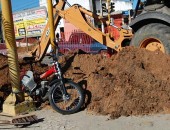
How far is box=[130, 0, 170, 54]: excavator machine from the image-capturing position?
784 centimetres

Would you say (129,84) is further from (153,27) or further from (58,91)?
(153,27)

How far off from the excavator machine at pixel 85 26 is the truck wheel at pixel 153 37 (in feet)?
3.39

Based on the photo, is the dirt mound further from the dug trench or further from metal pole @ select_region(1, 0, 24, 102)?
metal pole @ select_region(1, 0, 24, 102)

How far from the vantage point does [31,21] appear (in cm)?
4469

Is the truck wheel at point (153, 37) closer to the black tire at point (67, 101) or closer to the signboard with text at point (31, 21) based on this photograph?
the black tire at point (67, 101)

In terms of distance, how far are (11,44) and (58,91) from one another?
1.46m

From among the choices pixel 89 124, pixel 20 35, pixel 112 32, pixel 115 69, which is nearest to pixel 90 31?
pixel 112 32

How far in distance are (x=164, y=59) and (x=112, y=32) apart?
3095 mm

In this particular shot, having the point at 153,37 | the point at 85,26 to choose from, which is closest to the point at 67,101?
the point at 153,37

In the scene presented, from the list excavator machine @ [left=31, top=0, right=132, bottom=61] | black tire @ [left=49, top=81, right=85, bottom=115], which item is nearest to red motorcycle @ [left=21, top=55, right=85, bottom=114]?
black tire @ [left=49, top=81, right=85, bottom=115]

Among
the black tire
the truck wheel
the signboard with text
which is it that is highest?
the signboard with text

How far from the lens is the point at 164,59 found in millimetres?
7789

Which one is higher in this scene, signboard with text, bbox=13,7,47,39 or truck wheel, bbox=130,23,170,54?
signboard with text, bbox=13,7,47,39

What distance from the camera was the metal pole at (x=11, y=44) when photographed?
301 inches
